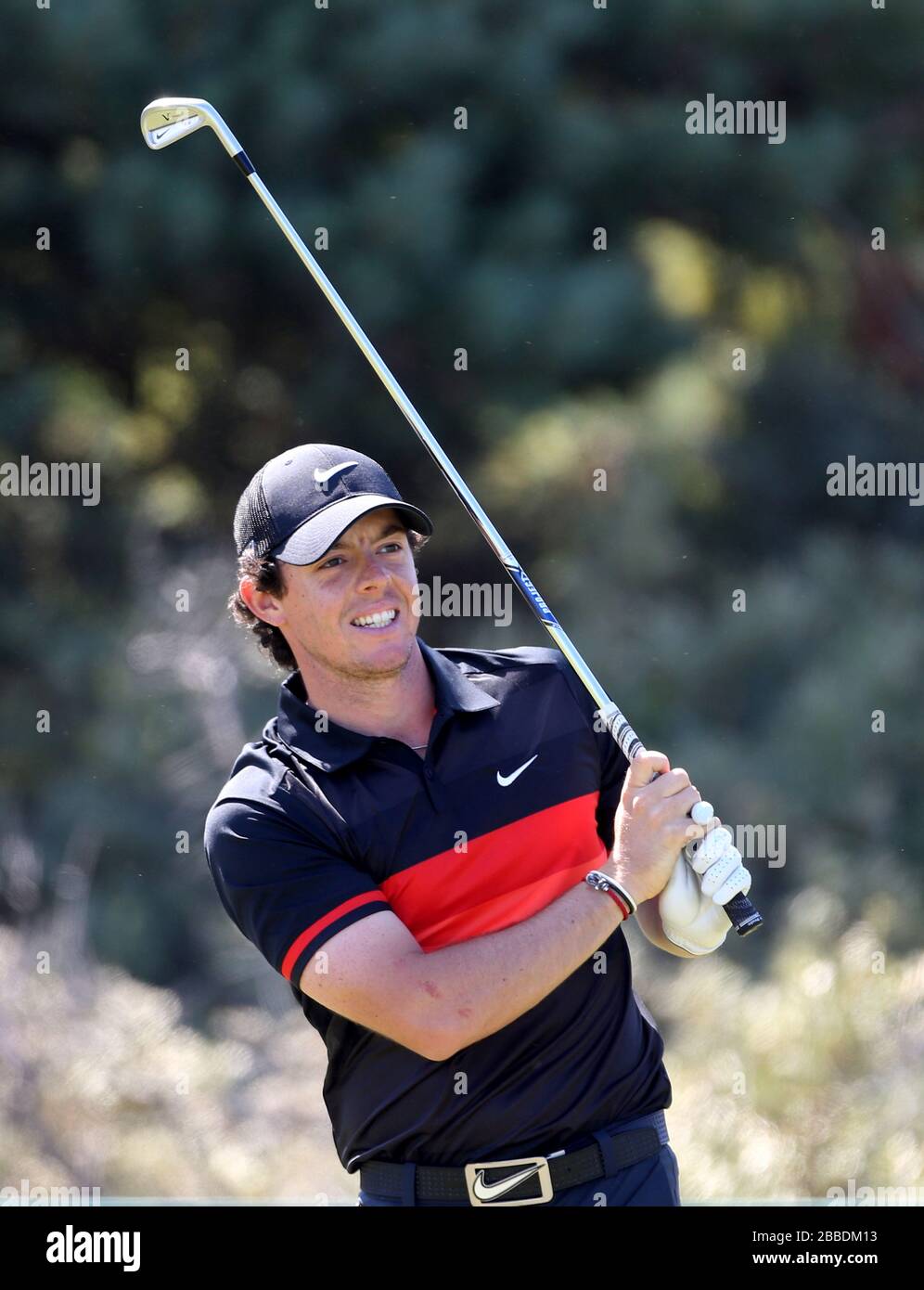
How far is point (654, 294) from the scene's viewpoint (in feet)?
20.8

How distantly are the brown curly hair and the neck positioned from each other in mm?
127

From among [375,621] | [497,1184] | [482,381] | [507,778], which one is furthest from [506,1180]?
[482,381]

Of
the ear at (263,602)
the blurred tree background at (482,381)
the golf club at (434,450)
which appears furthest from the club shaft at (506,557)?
the blurred tree background at (482,381)

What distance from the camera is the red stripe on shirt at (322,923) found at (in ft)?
6.66

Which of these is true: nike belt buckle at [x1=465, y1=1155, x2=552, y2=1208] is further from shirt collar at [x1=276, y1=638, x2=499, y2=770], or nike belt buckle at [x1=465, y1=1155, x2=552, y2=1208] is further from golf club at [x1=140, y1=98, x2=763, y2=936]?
shirt collar at [x1=276, y1=638, x2=499, y2=770]

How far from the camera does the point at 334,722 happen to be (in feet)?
7.33

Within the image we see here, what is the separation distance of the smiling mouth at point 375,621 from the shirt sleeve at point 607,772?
26 cm

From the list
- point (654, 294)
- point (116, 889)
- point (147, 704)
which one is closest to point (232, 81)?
point (654, 294)

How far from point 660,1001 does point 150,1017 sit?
1.59 m

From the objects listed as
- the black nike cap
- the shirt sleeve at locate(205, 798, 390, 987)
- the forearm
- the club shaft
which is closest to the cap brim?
the black nike cap

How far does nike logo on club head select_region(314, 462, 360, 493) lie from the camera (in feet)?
7.38

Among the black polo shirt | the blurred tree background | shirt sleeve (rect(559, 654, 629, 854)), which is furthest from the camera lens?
the blurred tree background

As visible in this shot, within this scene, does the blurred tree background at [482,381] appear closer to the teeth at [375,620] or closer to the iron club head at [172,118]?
the iron club head at [172,118]

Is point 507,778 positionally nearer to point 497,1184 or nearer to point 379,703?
point 379,703
